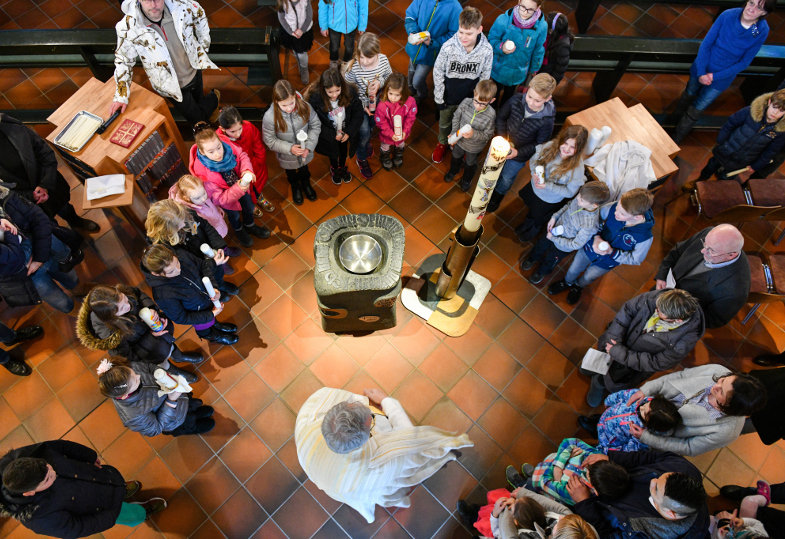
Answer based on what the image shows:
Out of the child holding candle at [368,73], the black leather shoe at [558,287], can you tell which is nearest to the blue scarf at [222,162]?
the child holding candle at [368,73]

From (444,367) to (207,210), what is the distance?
91.5 inches

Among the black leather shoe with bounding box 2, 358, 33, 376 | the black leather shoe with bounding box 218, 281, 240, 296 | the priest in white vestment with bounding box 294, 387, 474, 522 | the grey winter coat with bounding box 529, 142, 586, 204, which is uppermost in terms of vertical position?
the grey winter coat with bounding box 529, 142, 586, 204

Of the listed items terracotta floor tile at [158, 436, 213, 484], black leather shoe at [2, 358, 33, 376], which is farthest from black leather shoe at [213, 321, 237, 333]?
black leather shoe at [2, 358, 33, 376]

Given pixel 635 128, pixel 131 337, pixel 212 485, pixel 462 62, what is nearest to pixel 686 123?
pixel 635 128

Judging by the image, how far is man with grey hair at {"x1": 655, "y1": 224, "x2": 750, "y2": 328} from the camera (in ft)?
10.2

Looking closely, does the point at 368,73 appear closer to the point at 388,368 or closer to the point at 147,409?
the point at 388,368

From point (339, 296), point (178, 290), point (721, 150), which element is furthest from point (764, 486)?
point (178, 290)

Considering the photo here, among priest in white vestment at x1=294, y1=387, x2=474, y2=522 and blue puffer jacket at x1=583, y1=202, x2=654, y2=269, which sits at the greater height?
blue puffer jacket at x1=583, y1=202, x2=654, y2=269

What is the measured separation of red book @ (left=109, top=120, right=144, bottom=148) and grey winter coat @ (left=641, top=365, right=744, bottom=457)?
432 centimetres

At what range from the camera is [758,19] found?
4.20 meters

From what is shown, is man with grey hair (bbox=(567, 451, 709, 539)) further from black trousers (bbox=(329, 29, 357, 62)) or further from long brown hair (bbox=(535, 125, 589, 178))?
black trousers (bbox=(329, 29, 357, 62))

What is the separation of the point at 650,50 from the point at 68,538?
612cm

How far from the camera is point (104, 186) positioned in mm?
3689

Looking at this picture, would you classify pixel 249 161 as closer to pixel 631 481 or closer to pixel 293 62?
pixel 293 62
